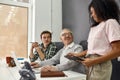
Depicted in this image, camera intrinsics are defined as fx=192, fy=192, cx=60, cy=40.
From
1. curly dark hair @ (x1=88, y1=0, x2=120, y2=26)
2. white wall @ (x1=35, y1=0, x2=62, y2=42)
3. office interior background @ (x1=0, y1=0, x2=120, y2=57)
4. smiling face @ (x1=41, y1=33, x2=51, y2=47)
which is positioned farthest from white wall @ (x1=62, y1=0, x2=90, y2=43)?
curly dark hair @ (x1=88, y1=0, x2=120, y2=26)

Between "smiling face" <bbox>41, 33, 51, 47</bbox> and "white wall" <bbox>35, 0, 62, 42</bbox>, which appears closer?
"smiling face" <bbox>41, 33, 51, 47</bbox>

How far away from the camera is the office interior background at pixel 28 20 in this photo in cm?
386

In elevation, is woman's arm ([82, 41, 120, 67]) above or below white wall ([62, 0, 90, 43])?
below

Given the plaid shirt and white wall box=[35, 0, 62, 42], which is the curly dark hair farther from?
white wall box=[35, 0, 62, 42]

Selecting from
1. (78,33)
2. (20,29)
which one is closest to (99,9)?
(78,33)

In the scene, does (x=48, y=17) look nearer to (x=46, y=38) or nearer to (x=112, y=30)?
(x=46, y=38)

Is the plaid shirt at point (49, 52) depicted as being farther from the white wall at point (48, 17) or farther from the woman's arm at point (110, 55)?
the woman's arm at point (110, 55)

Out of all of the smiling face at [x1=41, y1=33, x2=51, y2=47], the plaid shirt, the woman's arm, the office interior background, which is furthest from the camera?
the office interior background

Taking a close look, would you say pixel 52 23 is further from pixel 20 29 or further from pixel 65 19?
pixel 20 29

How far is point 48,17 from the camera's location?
4.02 metres

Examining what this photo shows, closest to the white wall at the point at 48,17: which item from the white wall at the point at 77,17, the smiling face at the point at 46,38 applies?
the white wall at the point at 77,17

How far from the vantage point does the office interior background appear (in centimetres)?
386

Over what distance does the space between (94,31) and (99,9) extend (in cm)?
18

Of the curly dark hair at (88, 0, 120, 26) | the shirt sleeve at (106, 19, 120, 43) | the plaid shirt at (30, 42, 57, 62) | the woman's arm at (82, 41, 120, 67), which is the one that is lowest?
the plaid shirt at (30, 42, 57, 62)
